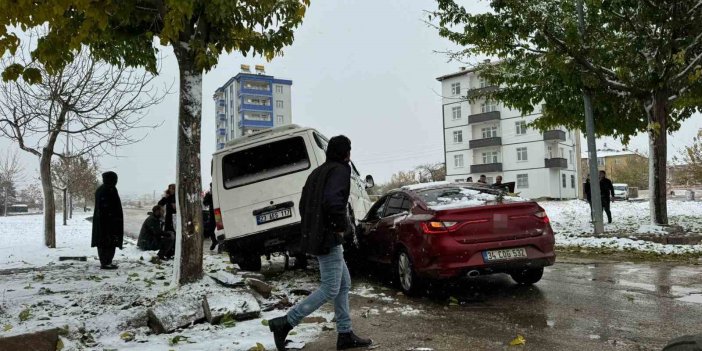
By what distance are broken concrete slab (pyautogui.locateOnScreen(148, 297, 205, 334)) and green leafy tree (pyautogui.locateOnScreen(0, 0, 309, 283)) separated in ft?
2.70

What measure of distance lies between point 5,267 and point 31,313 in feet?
16.6

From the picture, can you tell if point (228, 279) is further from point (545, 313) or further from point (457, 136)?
point (457, 136)

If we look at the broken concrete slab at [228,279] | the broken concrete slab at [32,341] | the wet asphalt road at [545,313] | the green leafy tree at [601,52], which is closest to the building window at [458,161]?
the green leafy tree at [601,52]

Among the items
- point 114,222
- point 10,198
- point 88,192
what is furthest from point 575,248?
point 10,198

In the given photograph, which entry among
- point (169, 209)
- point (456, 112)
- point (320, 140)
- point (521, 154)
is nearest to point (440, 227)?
point (320, 140)

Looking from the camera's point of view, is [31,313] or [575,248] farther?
[575,248]

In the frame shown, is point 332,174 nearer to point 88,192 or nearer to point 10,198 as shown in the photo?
point 88,192

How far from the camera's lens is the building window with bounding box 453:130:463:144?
57094mm

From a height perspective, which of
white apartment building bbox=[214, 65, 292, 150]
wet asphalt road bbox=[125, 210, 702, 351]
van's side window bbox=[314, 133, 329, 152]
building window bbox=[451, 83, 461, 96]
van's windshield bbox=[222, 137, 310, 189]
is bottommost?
wet asphalt road bbox=[125, 210, 702, 351]

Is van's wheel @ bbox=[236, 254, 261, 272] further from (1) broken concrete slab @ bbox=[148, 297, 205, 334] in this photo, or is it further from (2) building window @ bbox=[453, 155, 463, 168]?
(2) building window @ bbox=[453, 155, 463, 168]

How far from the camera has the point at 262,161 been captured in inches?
317

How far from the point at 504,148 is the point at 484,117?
13.2 ft

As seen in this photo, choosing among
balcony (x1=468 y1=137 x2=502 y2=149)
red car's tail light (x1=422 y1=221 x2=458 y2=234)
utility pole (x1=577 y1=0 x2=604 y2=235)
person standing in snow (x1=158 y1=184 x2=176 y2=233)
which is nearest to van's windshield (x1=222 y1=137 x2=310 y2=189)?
red car's tail light (x1=422 y1=221 x2=458 y2=234)

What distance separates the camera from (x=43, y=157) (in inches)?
487
